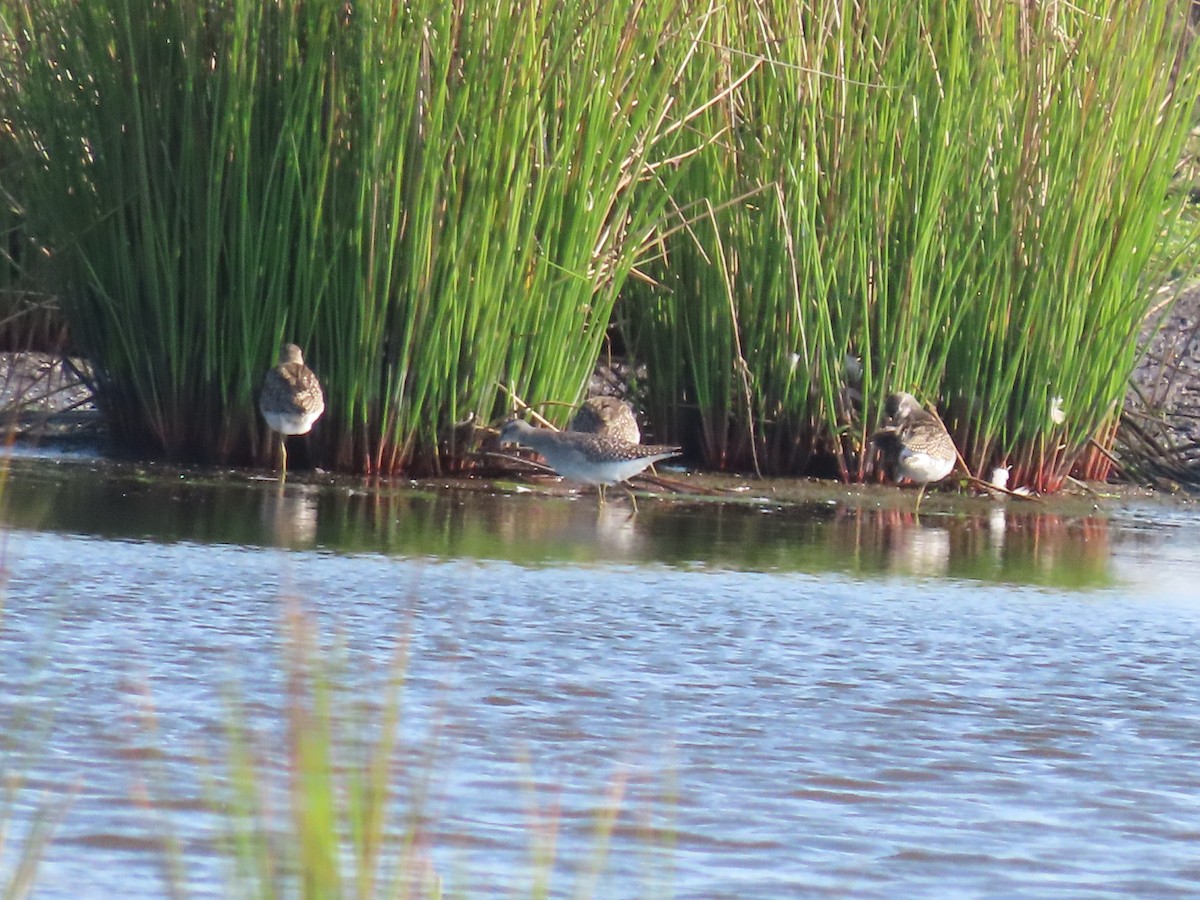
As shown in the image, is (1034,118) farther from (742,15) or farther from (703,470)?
(703,470)

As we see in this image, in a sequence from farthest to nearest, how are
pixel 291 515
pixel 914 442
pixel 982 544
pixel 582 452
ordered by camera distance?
pixel 914 442 < pixel 582 452 < pixel 982 544 < pixel 291 515

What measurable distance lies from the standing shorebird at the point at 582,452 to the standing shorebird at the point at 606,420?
490 millimetres

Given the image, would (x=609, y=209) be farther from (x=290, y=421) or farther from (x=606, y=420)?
(x=290, y=421)

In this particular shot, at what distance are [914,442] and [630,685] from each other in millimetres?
4750

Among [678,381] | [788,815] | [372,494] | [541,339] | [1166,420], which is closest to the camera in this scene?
[788,815]

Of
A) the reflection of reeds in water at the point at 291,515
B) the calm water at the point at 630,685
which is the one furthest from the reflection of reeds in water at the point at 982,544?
the reflection of reeds in water at the point at 291,515

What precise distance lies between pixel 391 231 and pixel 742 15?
2217 millimetres

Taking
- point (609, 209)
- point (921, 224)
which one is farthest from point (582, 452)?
point (921, 224)

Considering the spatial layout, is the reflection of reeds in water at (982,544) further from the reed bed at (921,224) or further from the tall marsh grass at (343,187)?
the tall marsh grass at (343,187)

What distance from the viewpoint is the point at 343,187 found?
376 inches

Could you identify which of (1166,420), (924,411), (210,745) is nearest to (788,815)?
(210,745)

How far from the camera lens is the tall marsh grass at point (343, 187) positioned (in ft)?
30.5

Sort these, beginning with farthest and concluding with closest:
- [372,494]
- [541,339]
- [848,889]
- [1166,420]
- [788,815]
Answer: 1. [1166,420]
2. [541,339]
3. [372,494]
4. [788,815]
5. [848,889]

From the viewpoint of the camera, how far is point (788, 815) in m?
4.54
